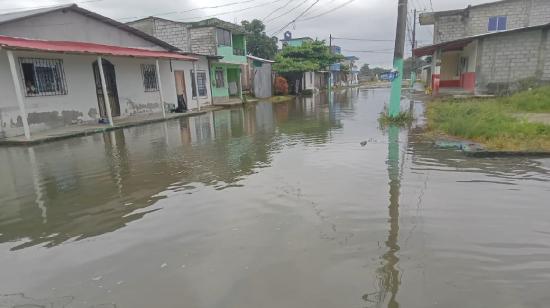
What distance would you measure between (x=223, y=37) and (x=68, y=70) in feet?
46.4

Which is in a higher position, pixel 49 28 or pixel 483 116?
pixel 49 28

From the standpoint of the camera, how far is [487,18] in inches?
1056

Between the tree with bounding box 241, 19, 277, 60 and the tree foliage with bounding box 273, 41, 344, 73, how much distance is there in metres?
11.9

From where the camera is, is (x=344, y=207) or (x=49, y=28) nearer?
(x=344, y=207)

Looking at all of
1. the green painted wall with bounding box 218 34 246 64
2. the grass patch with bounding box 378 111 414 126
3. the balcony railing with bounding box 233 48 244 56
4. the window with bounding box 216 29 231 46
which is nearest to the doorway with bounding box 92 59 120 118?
the green painted wall with bounding box 218 34 246 64

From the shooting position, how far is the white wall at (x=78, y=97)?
484 inches

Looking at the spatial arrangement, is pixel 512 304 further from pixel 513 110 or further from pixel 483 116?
pixel 513 110

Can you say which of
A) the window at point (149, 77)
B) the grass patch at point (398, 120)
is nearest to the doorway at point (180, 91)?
the window at point (149, 77)

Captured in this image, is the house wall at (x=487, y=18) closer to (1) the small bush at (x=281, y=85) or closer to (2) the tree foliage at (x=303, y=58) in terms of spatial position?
(2) the tree foliage at (x=303, y=58)

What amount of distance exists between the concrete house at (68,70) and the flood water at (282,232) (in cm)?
617

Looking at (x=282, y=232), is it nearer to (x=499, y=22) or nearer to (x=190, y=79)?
(x=190, y=79)

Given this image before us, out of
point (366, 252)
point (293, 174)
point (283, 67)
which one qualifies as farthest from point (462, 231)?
point (283, 67)

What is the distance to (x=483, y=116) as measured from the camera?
10000 millimetres

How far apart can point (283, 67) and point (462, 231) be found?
32.3 meters
